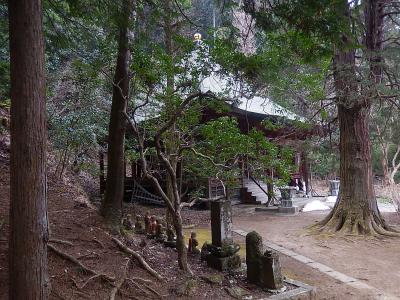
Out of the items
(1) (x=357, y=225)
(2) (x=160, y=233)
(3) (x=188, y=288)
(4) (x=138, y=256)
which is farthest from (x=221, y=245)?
(1) (x=357, y=225)

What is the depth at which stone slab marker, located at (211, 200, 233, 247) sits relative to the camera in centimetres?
588

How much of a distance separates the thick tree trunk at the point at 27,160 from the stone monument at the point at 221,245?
10.2 ft

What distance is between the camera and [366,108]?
1063 centimetres

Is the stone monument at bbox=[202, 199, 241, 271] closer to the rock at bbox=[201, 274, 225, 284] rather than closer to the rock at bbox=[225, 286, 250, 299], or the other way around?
the rock at bbox=[201, 274, 225, 284]

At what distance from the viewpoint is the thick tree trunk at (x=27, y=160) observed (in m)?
3.02

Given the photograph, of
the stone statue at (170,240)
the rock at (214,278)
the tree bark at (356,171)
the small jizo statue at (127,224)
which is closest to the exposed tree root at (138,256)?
the rock at (214,278)

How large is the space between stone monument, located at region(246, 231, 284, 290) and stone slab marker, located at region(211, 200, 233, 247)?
1.34ft

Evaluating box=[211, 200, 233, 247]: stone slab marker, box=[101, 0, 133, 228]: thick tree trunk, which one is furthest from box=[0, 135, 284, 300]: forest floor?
box=[211, 200, 233, 247]: stone slab marker

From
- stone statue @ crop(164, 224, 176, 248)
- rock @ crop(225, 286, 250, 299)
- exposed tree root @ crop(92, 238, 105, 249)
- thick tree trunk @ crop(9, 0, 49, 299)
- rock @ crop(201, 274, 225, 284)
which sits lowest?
rock @ crop(225, 286, 250, 299)

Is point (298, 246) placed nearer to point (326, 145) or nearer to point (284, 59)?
point (284, 59)

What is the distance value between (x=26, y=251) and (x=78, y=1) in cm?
357

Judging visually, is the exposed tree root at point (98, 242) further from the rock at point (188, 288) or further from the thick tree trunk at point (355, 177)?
the thick tree trunk at point (355, 177)

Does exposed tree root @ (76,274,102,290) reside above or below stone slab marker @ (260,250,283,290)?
above

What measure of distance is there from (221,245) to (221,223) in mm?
328
